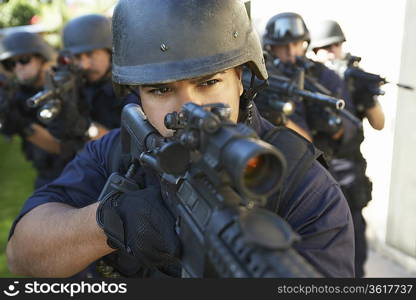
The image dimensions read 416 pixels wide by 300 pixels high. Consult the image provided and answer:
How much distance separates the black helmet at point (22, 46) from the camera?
225 inches

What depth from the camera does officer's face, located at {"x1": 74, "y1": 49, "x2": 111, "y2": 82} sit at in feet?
16.9

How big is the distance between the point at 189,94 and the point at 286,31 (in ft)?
9.68

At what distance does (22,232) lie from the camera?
2.10m

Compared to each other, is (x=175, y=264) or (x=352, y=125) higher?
(x=175, y=264)

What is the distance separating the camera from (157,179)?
1.85 m

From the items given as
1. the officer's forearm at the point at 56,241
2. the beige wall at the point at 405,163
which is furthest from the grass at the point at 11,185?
the beige wall at the point at 405,163

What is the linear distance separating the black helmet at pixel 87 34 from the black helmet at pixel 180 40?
3.54 metres

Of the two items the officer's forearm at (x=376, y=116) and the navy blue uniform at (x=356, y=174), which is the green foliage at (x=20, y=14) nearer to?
the navy blue uniform at (x=356, y=174)

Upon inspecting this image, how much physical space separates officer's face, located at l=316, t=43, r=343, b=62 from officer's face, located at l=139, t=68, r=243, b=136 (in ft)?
10.2

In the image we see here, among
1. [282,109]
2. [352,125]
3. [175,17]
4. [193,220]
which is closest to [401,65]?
[352,125]

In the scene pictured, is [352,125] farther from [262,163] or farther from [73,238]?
[262,163]

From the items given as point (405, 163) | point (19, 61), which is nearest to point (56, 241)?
point (405, 163)

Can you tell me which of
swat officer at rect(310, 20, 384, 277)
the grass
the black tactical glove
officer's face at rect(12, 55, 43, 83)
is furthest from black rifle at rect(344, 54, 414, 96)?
the grass

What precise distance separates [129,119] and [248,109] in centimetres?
54
